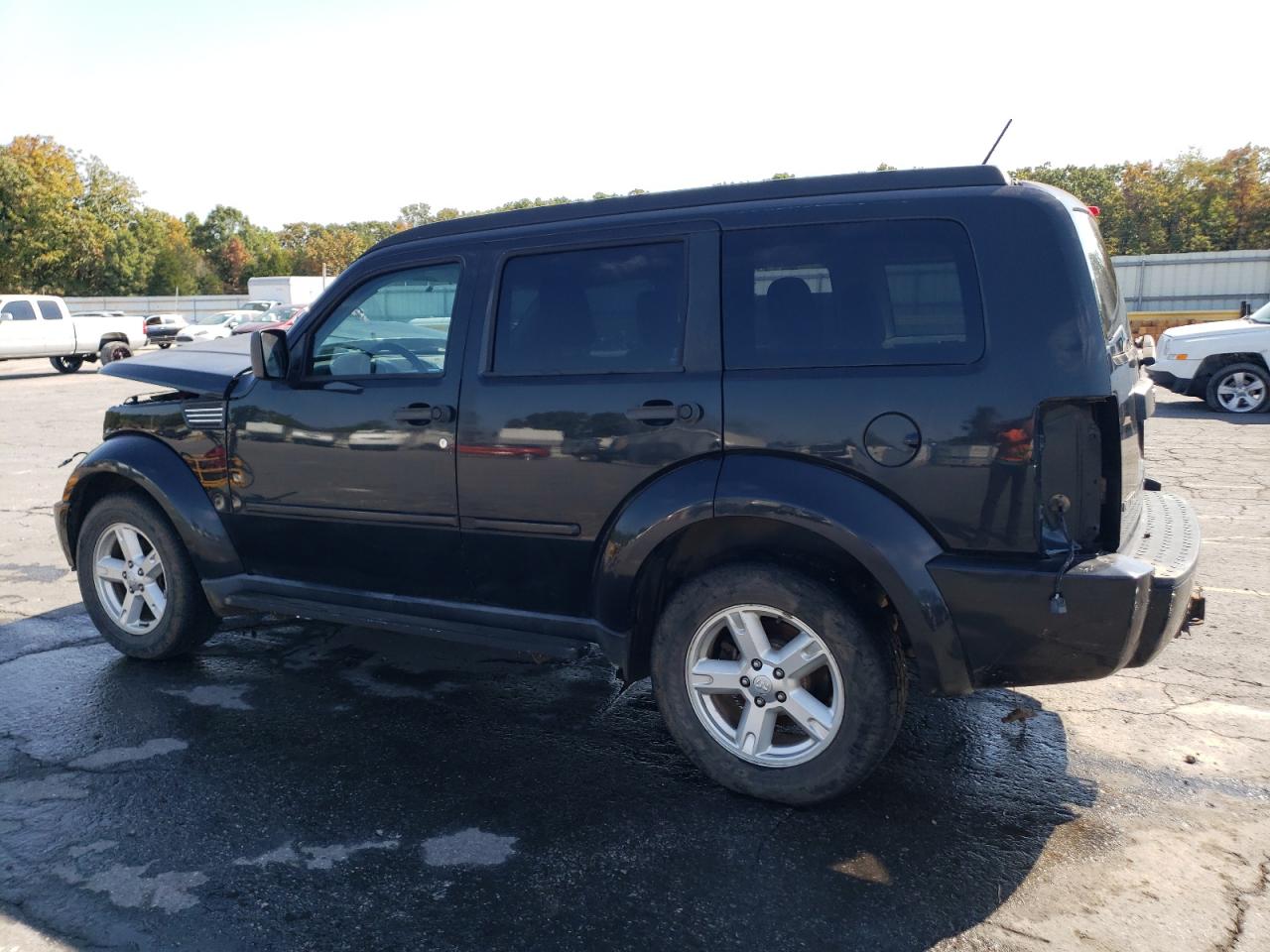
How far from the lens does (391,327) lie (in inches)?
172

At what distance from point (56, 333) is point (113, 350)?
180cm

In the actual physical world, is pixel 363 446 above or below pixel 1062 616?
above

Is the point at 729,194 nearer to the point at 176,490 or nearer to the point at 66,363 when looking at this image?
the point at 176,490

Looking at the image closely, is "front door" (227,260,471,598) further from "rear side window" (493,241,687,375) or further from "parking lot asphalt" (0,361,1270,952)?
"parking lot asphalt" (0,361,1270,952)

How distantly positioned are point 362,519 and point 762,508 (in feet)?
5.91

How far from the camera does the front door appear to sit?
409 centimetres

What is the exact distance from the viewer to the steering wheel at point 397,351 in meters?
4.20

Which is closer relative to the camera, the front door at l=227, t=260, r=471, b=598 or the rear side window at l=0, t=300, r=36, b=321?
the front door at l=227, t=260, r=471, b=598

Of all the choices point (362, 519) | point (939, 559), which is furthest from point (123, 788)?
point (939, 559)

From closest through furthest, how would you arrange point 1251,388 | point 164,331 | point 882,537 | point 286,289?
1. point 882,537
2. point 1251,388
3. point 164,331
4. point 286,289

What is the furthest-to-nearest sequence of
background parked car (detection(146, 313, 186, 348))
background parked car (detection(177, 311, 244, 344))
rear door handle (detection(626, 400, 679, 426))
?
1. background parked car (detection(146, 313, 186, 348))
2. background parked car (detection(177, 311, 244, 344))
3. rear door handle (detection(626, 400, 679, 426))

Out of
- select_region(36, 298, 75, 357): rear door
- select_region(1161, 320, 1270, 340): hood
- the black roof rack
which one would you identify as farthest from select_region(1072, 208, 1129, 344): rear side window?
select_region(36, 298, 75, 357): rear door

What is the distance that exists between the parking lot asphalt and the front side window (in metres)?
1.49

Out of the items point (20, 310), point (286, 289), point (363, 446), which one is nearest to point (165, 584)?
point (363, 446)
